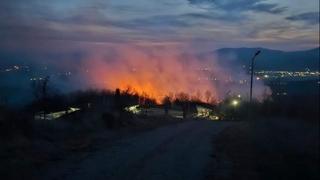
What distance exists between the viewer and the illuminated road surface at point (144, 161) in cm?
1786

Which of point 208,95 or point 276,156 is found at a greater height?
point 276,156

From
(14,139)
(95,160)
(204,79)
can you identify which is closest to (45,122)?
(14,139)

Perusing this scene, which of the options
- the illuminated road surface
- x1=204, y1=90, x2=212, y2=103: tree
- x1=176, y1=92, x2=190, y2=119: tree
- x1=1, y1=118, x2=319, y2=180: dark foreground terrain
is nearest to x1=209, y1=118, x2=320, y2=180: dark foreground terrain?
x1=1, y1=118, x2=319, y2=180: dark foreground terrain

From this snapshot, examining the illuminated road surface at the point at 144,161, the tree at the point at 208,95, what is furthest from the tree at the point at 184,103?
the illuminated road surface at the point at 144,161

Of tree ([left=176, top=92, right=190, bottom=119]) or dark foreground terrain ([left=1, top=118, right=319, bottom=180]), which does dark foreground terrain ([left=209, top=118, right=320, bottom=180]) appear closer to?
dark foreground terrain ([left=1, top=118, right=319, bottom=180])

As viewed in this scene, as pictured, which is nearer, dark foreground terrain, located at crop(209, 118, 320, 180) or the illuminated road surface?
dark foreground terrain, located at crop(209, 118, 320, 180)

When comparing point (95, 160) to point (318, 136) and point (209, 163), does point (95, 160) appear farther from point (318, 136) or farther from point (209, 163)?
point (318, 136)

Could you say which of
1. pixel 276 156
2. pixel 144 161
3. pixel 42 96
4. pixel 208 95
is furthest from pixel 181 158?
pixel 208 95

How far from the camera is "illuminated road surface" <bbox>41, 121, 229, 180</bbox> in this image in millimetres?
17859

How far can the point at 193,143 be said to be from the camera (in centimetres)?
2916

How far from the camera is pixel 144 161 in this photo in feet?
69.4

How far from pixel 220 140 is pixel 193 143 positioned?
243 centimetres

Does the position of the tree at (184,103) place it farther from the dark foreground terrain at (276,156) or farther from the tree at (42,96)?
the dark foreground terrain at (276,156)

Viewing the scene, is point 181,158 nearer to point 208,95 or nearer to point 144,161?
point 144,161
